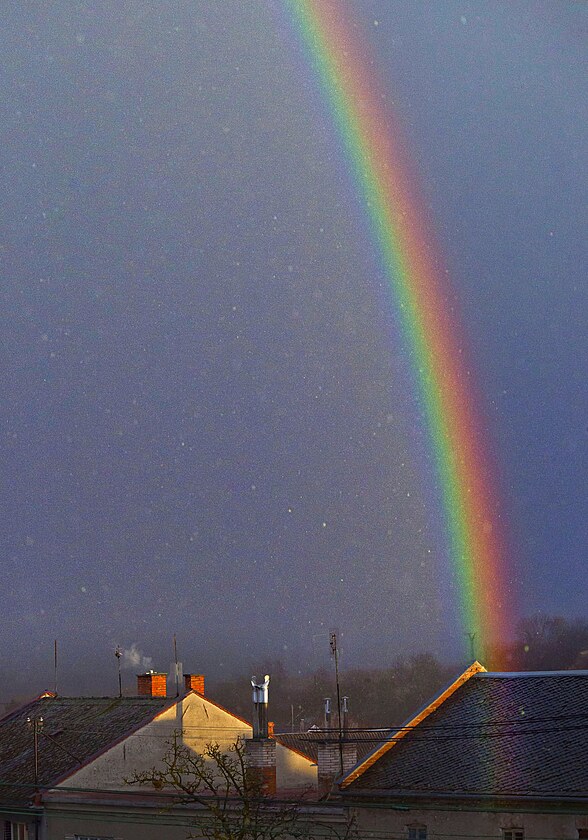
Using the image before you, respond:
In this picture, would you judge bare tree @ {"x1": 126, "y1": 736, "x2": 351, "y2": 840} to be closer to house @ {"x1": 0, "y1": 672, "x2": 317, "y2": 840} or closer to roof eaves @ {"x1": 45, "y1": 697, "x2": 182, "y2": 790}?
house @ {"x1": 0, "y1": 672, "x2": 317, "y2": 840}

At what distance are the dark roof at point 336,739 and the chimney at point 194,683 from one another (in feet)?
10.8

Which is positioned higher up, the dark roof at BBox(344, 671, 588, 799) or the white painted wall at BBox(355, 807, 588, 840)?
the dark roof at BBox(344, 671, 588, 799)

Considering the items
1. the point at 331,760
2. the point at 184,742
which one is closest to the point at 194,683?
the point at 184,742

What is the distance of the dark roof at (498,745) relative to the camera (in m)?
25.7

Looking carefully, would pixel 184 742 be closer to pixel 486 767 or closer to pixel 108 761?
pixel 108 761

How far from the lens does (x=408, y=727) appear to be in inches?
1183

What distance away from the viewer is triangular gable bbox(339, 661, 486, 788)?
28913mm

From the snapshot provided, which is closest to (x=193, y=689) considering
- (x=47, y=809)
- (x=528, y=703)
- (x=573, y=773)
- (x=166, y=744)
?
(x=166, y=744)

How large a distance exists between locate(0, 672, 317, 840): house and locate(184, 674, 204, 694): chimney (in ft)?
0.11

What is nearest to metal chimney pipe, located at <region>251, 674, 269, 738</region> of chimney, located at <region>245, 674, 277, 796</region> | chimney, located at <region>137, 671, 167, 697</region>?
chimney, located at <region>245, 674, 277, 796</region>

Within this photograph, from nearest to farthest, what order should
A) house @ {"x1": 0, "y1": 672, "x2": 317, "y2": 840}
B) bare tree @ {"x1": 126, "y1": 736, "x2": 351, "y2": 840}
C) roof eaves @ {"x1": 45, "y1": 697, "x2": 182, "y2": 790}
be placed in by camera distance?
bare tree @ {"x1": 126, "y1": 736, "x2": 351, "y2": 840} < house @ {"x1": 0, "y1": 672, "x2": 317, "y2": 840} < roof eaves @ {"x1": 45, "y1": 697, "x2": 182, "y2": 790}

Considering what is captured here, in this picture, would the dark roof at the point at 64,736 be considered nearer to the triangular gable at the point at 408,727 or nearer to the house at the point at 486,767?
the triangular gable at the point at 408,727

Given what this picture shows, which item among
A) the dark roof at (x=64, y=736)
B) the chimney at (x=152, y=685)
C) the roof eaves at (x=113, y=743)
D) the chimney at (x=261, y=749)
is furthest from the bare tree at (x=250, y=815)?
the chimney at (x=152, y=685)

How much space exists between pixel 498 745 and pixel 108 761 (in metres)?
14.7
